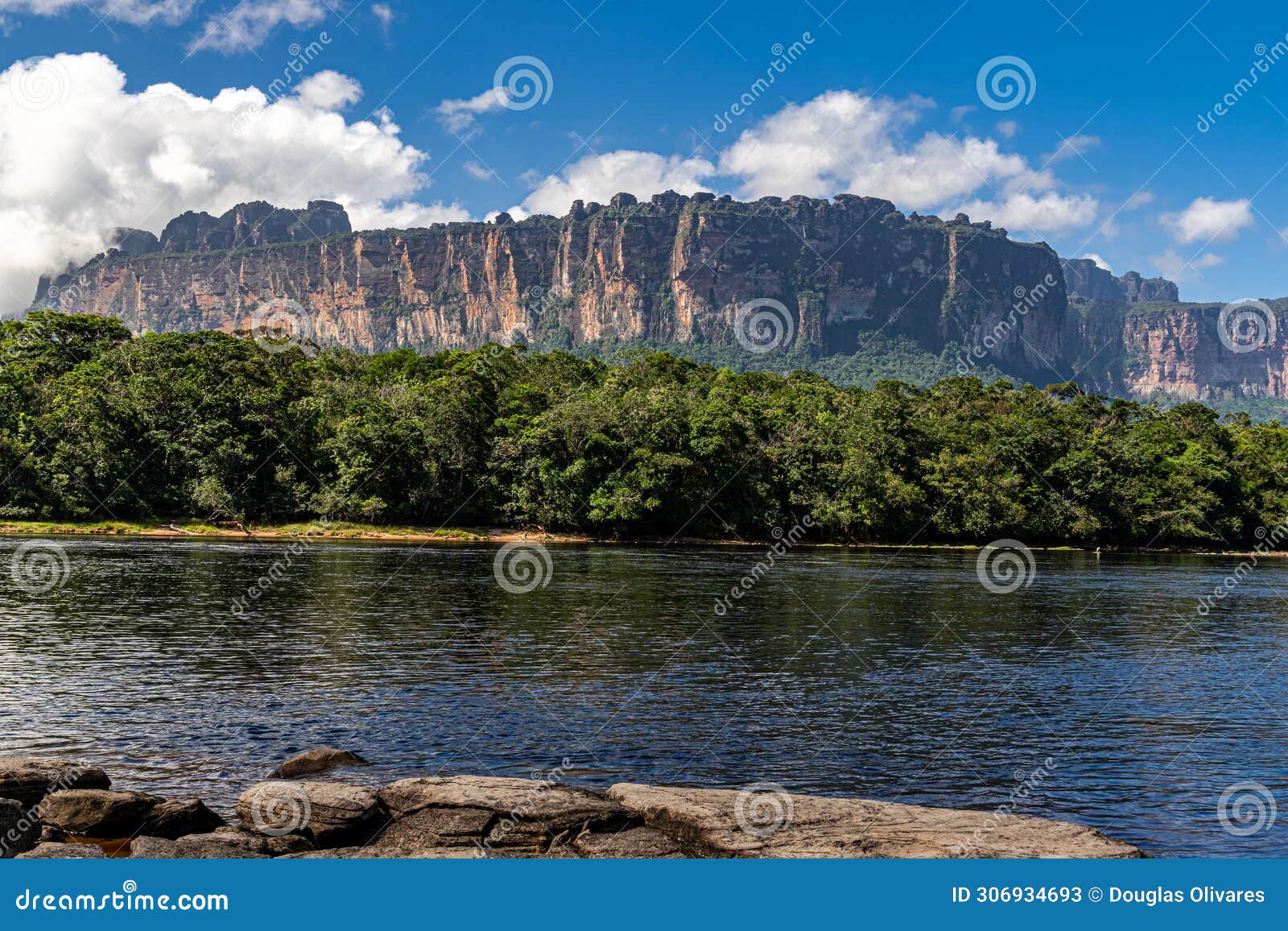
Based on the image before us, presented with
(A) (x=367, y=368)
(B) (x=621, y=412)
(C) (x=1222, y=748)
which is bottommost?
(C) (x=1222, y=748)

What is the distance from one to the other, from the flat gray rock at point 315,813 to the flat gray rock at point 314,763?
245 cm

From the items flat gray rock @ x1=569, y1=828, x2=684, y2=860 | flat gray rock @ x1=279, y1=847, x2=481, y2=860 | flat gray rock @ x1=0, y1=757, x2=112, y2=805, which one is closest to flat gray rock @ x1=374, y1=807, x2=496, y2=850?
flat gray rock @ x1=279, y1=847, x2=481, y2=860

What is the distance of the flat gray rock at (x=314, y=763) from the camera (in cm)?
1814

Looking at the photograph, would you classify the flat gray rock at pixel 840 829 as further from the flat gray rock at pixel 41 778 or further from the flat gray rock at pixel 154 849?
the flat gray rock at pixel 41 778

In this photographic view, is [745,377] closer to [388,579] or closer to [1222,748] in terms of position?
[388,579]

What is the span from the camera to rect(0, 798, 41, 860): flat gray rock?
14.3 m

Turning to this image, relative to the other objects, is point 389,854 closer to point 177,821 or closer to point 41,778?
point 177,821

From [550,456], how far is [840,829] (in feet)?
268

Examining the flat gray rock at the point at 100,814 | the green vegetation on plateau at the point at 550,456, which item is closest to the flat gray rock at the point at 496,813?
the flat gray rock at the point at 100,814

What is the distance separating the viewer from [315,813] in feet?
49.3

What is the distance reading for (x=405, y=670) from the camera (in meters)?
28.7

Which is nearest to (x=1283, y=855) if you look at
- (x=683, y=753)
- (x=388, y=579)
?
(x=683, y=753)

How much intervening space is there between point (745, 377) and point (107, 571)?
84857 millimetres

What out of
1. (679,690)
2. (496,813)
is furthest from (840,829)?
(679,690)
